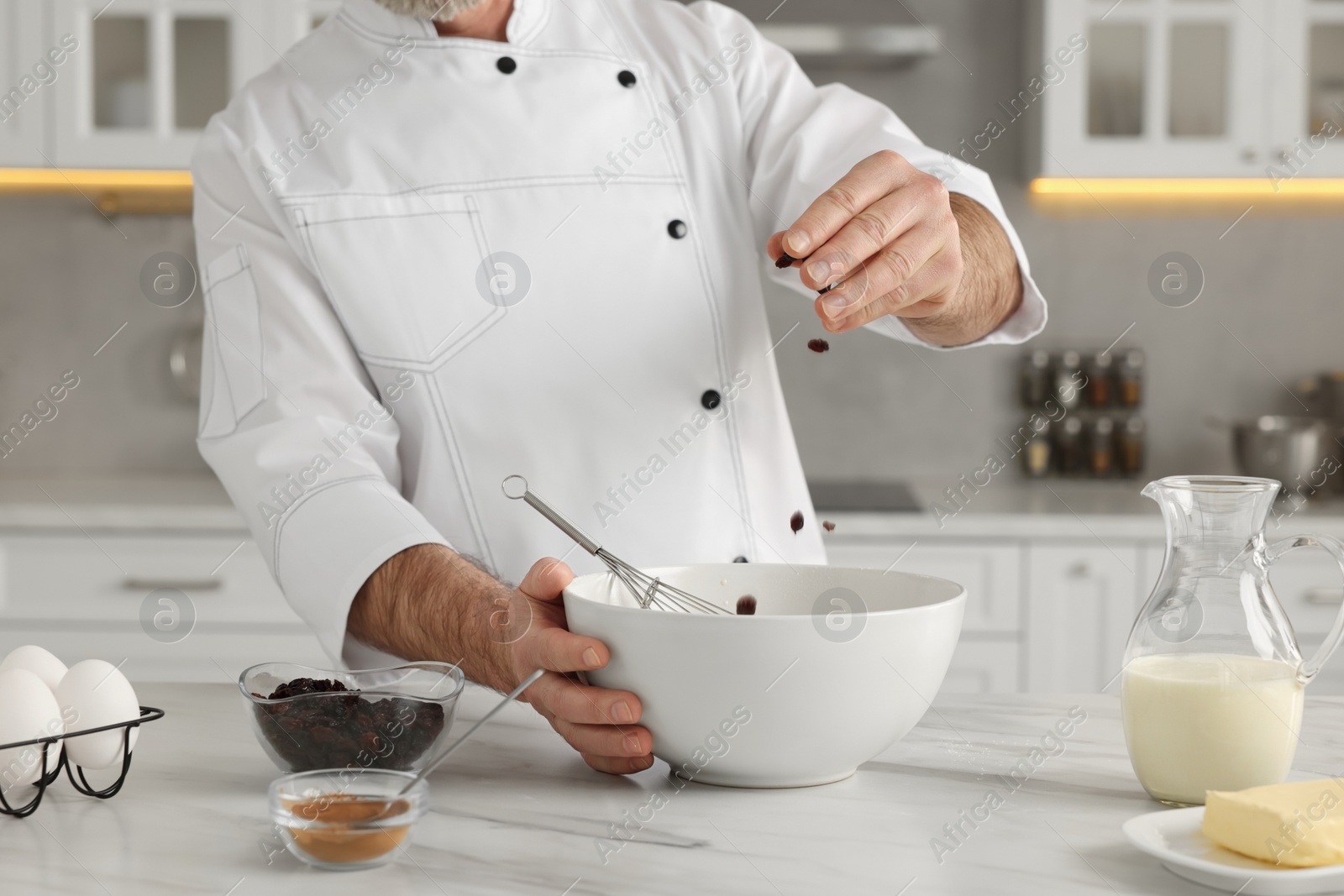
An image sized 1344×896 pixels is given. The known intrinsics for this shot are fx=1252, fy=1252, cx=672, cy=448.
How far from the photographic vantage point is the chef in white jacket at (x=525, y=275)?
44.3 inches

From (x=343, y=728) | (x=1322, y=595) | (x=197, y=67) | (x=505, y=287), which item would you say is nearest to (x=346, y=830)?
Answer: (x=343, y=728)

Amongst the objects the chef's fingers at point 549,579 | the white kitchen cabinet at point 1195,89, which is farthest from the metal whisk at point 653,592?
the white kitchen cabinet at point 1195,89

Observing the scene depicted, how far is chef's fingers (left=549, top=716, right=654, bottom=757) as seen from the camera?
0.71 meters

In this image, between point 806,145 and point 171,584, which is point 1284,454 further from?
point 171,584

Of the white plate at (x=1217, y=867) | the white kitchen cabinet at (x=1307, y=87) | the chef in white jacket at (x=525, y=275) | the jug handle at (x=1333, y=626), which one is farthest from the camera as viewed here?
the white kitchen cabinet at (x=1307, y=87)

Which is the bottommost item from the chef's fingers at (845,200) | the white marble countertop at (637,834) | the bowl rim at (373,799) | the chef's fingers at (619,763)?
the white marble countertop at (637,834)

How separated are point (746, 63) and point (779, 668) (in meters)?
0.80

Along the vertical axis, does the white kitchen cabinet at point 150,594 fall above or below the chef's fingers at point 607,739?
below

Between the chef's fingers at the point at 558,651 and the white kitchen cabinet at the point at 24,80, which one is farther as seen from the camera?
the white kitchen cabinet at the point at 24,80

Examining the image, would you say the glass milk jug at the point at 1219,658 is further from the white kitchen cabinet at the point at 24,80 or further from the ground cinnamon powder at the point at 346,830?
the white kitchen cabinet at the point at 24,80

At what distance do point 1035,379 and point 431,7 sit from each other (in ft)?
5.90

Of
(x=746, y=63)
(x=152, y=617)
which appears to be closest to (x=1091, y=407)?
(x=746, y=63)

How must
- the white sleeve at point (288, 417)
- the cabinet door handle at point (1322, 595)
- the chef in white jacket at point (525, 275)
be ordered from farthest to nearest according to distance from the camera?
1. the cabinet door handle at point (1322, 595)
2. the chef in white jacket at point (525, 275)
3. the white sleeve at point (288, 417)

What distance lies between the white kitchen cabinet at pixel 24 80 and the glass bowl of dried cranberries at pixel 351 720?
6.52 feet
